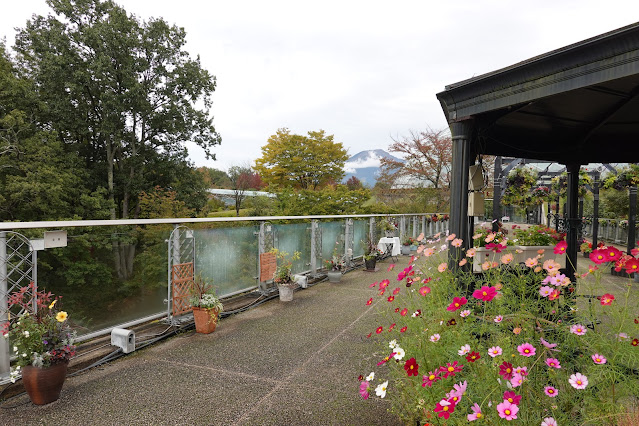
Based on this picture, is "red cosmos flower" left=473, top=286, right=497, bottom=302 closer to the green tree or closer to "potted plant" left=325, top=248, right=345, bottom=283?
"potted plant" left=325, top=248, right=345, bottom=283

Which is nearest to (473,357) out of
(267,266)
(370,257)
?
(267,266)

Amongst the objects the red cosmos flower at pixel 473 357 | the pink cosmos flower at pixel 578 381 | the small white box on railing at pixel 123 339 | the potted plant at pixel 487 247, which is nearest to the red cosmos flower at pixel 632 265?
the pink cosmos flower at pixel 578 381

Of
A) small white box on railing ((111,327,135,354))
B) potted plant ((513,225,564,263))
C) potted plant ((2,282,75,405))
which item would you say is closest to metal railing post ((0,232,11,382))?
potted plant ((2,282,75,405))

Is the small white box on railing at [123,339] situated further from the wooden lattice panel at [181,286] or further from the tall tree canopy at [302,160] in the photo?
the tall tree canopy at [302,160]

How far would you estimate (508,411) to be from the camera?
130 centimetres

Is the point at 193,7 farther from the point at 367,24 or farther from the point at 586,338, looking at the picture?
the point at 586,338

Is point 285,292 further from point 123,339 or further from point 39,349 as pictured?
point 39,349

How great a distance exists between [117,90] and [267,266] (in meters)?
18.6

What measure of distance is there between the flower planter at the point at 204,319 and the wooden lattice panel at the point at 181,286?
251 mm

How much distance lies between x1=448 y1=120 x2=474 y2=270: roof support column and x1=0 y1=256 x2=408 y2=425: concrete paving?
1.40 metres

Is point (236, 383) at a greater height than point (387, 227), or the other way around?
point (387, 227)

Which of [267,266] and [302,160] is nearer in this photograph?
[267,266]

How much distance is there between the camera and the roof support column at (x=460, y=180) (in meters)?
3.30

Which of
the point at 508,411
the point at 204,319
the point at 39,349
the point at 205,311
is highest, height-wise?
the point at 508,411
